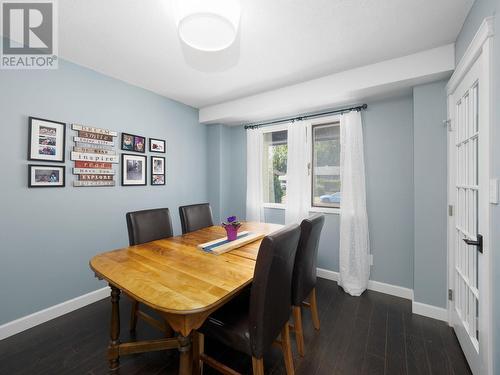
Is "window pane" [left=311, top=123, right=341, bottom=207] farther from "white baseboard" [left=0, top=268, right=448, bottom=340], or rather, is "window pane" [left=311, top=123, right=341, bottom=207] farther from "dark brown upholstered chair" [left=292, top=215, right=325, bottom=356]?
"dark brown upholstered chair" [left=292, top=215, right=325, bottom=356]

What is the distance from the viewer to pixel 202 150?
3.78m

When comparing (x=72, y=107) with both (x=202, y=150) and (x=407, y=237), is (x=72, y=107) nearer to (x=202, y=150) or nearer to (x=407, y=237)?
(x=202, y=150)

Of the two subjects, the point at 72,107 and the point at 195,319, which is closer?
the point at 195,319

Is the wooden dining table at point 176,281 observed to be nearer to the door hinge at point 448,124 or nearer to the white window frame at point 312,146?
the white window frame at point 312,146

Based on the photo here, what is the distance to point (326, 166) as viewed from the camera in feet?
9.99

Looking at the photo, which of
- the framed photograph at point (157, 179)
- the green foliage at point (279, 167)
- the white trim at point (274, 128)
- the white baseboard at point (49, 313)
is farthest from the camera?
the green foliage at point (279, 167)

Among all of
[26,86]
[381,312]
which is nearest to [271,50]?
[26,86]

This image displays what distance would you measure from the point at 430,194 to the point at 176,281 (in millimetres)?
2381

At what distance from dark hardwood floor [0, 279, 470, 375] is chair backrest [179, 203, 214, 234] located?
3.22 feet

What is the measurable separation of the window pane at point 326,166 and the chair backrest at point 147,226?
1.99 m

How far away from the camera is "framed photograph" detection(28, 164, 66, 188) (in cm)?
199

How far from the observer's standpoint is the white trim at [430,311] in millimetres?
2061

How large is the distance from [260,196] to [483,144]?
2.55 metres

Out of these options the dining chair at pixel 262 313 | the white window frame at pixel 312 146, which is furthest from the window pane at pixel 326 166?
the dining chair at pixel 262 313
